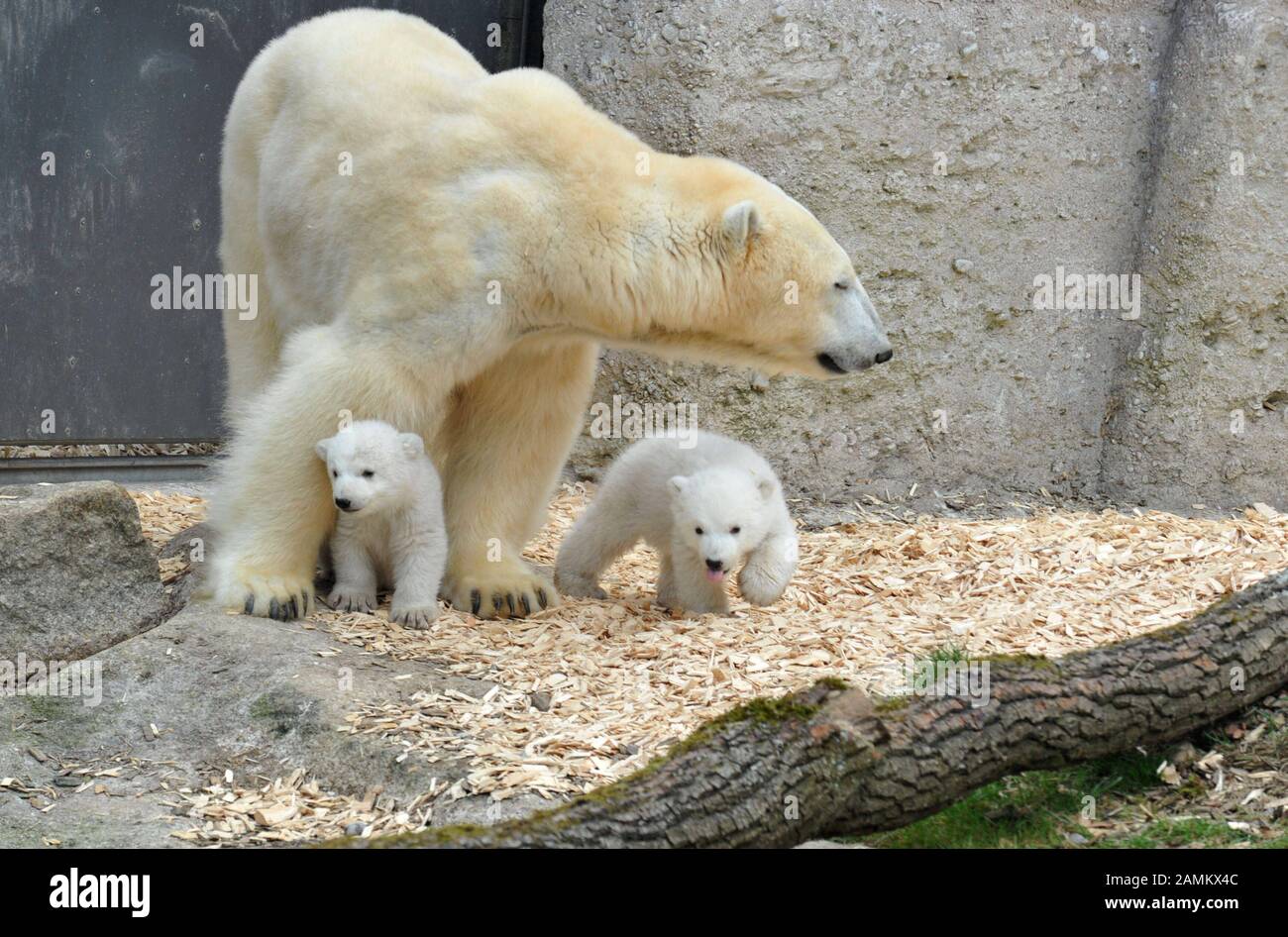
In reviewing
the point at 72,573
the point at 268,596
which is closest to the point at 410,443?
the point at 268,596

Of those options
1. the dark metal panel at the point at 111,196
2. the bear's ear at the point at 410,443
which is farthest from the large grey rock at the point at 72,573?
the dark metal panel at the point at 111,196

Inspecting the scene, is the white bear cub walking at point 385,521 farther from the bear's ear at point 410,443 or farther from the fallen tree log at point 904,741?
the fallen tree log at point 904,741

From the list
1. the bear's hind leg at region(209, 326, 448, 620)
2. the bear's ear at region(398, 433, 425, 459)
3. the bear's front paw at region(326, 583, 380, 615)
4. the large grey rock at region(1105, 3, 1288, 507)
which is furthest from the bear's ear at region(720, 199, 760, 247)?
the large grey rock at region(1105, 3, 1288, 507)

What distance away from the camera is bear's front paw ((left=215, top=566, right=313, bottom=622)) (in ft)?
15.3

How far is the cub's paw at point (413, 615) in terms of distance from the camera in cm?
476

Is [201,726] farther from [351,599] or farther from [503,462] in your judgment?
[503,462]

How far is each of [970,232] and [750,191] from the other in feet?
8.54

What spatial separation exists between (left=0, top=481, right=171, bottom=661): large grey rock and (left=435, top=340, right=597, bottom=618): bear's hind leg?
1.09 meters

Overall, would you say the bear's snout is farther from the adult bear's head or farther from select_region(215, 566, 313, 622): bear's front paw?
select_region(215, 566, 313, 622): bear's front paw

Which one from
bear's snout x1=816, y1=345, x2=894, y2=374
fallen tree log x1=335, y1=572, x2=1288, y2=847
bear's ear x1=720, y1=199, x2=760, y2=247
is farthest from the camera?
bear's snout x1=816, y1=345, x2=894, y2=374

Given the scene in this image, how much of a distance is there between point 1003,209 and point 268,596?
412 centimetres

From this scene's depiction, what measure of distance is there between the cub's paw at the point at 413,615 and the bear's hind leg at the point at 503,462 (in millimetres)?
278

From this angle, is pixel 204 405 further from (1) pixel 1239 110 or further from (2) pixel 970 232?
(1) pixel 1239 110

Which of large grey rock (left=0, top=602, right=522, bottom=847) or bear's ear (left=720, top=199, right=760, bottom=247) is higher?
bear's ear (left=720, top=199, right=760, bottom=247)
